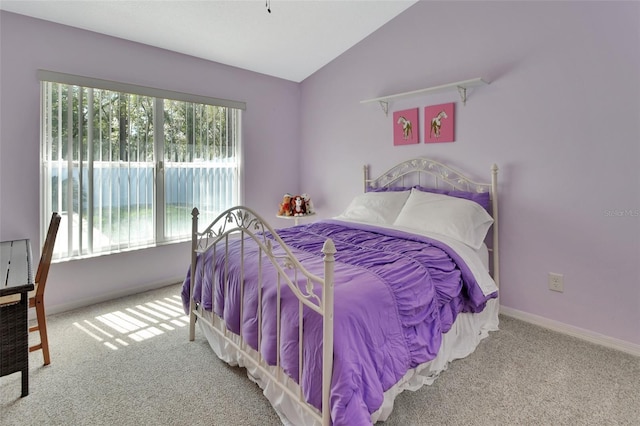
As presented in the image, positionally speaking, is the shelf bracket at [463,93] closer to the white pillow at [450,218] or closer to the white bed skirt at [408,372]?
the white pillow at [450,218]

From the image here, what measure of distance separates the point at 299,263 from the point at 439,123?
7.53 feet

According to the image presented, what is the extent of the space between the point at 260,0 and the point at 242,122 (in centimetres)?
143

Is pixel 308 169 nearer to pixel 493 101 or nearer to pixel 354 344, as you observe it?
pixel 493 101

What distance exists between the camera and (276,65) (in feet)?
13.0

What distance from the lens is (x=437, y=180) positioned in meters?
3.15

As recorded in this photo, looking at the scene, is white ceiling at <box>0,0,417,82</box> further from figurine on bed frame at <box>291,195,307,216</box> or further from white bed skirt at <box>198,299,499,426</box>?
white bed skirt at <box>198,299,499,426</box>

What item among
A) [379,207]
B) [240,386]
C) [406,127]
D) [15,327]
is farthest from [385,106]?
[15,327]

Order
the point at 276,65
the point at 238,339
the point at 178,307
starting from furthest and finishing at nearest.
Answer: the point at 276,65, the point at 178,307, the point at 238,339

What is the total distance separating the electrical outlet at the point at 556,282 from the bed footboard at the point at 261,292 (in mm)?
1913

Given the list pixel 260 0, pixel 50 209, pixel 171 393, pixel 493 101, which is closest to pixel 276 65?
pixel 260 0

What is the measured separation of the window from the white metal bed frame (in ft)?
2.32

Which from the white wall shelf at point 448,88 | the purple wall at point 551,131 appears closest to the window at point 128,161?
the white wall shelf at point 448,88

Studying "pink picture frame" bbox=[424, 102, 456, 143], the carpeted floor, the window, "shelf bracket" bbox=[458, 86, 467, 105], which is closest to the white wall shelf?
"shelf bracket" bbox=[458, 86, 467, 105]

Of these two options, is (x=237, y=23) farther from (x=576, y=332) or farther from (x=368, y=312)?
(x=576, y=332)
